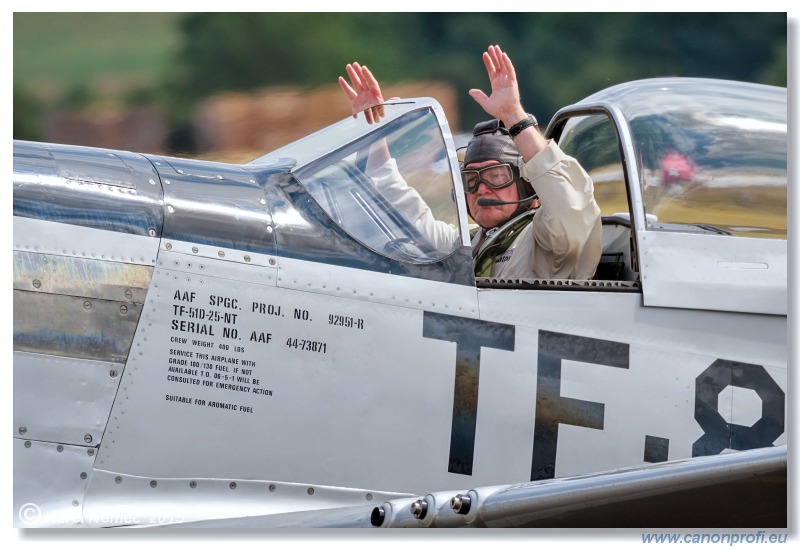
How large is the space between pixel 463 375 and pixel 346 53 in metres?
A: 1.44

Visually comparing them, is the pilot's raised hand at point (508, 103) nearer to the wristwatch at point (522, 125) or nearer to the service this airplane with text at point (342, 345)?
the wristwatch at point (522, 125)

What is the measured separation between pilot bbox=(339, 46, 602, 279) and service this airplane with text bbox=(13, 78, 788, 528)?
17cm

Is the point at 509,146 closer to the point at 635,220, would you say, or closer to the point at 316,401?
the point at 635,220

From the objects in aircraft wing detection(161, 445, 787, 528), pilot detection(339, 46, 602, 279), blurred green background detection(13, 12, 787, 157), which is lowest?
aircraft wing detection(161, 445, 787, 528)

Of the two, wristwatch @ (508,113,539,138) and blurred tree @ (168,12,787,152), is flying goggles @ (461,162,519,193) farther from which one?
wristwatch @ (508,113,539,138)

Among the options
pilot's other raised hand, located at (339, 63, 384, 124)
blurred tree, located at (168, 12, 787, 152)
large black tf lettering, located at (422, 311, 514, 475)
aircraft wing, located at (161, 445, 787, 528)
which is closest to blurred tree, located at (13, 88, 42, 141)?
blurred tree, located at (168, 12, 787, 152)

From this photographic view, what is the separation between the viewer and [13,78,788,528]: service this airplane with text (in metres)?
2.73

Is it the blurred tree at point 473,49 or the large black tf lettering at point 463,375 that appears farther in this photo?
the blurred tree at point 473,49

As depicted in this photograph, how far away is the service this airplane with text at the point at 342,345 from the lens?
2734 mm

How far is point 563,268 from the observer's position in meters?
3.31

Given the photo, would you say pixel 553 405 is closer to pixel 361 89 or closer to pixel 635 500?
pixel 635 500

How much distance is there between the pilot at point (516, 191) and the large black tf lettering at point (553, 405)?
1.17 feet

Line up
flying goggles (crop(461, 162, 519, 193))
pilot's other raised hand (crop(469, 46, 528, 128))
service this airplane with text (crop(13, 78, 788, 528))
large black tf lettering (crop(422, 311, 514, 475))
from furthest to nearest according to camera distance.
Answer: flying goggles (crop(461, 162, 519, 193))
pilot's other raised hand (crop(469, 46, 528, 128))
large black tf lettering (crop(422, 311, 514, 475))
service this airplane with text (crop(13, 78, 788, 528))

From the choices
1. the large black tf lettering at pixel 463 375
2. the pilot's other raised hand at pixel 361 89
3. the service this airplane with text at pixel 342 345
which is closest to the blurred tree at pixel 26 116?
the service this airplane with text at pixel 342 345
